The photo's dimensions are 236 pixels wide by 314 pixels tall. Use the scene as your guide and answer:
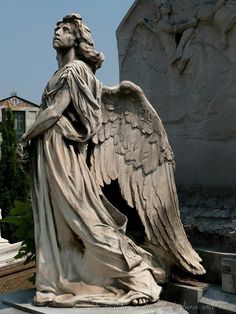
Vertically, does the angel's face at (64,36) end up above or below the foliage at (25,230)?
above

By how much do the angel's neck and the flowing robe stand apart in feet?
0.45

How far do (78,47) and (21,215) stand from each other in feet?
5.43

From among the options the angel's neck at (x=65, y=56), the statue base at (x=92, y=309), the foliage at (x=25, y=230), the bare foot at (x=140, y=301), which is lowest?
the statue base at (x=92, y=309)

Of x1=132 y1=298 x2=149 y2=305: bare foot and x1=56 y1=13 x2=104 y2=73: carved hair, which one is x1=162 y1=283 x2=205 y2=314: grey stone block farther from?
x1=56 y1=13 x2=104 y2=73: carved hair

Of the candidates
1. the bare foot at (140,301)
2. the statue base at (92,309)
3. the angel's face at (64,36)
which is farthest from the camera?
the angel's face at (64,36)

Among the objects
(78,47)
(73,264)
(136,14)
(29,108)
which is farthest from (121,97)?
(29,108)

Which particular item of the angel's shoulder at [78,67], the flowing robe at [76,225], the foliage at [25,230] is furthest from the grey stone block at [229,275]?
the angel's shoulder at [78,67]

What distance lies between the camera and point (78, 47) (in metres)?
4.36

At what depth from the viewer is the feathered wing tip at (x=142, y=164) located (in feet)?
14.0

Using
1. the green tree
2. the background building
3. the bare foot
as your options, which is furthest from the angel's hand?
the background building

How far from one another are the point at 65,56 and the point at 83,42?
183 mm

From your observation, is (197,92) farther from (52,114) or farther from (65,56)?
(52,114)

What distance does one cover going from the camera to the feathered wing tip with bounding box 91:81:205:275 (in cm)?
426

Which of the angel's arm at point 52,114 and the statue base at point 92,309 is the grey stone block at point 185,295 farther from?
the angel's arm at point 52,114
